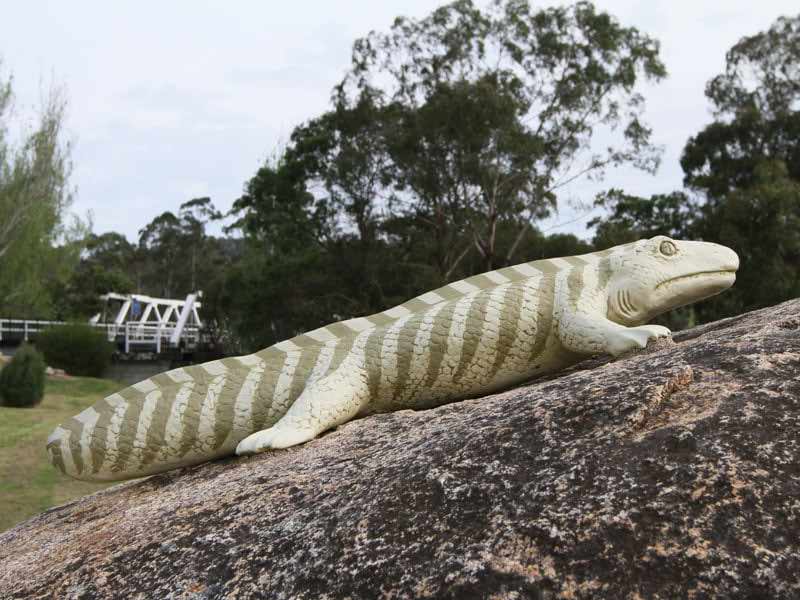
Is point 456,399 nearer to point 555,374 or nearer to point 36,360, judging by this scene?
point 555,374

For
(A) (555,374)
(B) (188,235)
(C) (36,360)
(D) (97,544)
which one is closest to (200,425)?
(D) (97,544)

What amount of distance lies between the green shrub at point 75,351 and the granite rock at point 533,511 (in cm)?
2422

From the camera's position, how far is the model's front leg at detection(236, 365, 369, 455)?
3402mm

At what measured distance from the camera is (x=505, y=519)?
1987mm

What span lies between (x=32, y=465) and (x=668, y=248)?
10419mm

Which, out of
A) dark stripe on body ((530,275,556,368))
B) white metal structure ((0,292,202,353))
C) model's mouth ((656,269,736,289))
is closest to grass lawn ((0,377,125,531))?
dark stripe on body ((530,275,556,368))

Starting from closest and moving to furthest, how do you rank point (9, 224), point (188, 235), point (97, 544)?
point (97, 544) → point (9, 224) → point (188, 235)

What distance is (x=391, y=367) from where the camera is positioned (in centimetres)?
368

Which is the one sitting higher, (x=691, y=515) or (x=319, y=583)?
(x=691, y=515)

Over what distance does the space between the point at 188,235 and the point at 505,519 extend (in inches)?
2346

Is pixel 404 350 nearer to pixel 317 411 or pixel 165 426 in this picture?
pixel 317 411

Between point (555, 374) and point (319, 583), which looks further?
point (555, 374)

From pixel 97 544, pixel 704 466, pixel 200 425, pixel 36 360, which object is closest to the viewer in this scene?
pixel 704 466

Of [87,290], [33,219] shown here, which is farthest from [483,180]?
[87,290]
